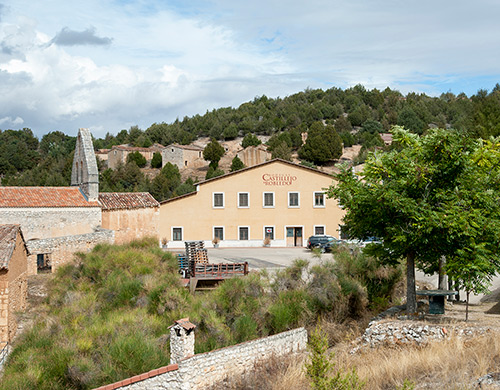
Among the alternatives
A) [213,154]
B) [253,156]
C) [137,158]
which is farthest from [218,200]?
[137,158]

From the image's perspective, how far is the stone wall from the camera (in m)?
11.3

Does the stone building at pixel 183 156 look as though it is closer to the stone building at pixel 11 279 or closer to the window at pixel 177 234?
the window at pixel 177 234

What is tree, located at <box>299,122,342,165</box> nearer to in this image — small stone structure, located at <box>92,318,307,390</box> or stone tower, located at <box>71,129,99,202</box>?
stone tower, located at <box>71,129,99,202</box>

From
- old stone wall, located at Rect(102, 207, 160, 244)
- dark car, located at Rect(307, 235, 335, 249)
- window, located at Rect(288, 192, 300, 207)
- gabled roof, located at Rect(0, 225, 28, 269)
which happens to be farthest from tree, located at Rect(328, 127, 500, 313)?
window, located at Rect(288, 192, 300, 207)

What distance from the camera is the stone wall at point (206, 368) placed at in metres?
11.3

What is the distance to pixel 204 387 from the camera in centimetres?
1199

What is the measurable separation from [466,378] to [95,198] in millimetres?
24602

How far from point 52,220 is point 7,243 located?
33.2ft

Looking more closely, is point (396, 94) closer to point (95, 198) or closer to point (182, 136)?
point (182, 136)

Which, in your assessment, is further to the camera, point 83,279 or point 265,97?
point 265,97

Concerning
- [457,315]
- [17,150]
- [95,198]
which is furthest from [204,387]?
[17,150]

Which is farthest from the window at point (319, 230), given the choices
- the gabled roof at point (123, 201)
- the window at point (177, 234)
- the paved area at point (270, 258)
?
the gabled roof at point (123, 201)

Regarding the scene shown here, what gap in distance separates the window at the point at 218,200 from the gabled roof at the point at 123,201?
5.99 m

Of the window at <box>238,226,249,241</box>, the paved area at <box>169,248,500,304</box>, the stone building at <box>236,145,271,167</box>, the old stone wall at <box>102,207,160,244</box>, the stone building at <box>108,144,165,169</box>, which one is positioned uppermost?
the stone building at <box>108,144,165,169</box>
